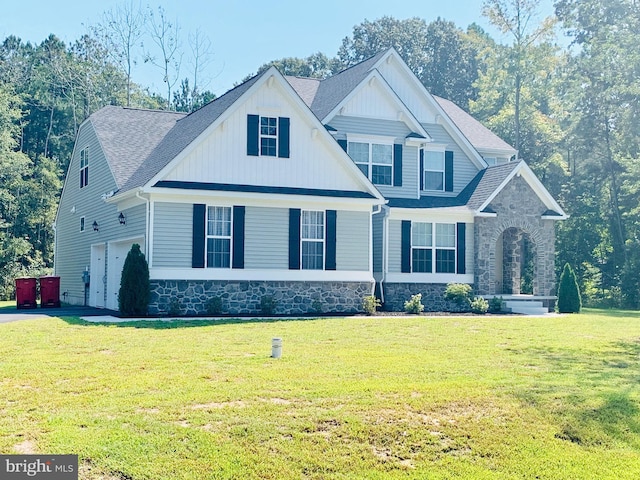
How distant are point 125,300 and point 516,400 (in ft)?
39.2

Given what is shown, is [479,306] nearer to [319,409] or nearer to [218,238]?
[218,238]

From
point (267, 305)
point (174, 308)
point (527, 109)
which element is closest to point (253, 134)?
point (267, 305)

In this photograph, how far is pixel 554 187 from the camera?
138ft

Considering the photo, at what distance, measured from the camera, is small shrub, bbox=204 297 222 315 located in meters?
19.5

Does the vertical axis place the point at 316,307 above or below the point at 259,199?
below

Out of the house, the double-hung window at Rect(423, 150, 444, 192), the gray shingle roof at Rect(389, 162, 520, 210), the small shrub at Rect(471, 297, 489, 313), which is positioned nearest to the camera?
the house

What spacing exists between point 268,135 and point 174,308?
5.57 metres

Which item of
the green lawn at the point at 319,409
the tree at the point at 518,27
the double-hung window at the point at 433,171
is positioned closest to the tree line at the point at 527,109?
the tree at the point at 518,27

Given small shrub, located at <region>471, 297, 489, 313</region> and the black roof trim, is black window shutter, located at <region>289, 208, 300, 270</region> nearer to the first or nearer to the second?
the black roof trim

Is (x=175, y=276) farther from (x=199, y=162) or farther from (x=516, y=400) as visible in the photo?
(x=516, y=400)

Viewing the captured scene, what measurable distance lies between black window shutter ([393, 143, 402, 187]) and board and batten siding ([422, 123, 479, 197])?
1769 mm

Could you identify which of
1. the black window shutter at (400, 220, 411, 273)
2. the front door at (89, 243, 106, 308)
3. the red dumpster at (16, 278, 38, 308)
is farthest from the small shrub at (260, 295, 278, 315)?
→ the red dumpster at (16, 278, 38, 308)

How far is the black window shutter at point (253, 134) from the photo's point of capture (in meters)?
20.5

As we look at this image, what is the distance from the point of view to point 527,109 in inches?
1687
